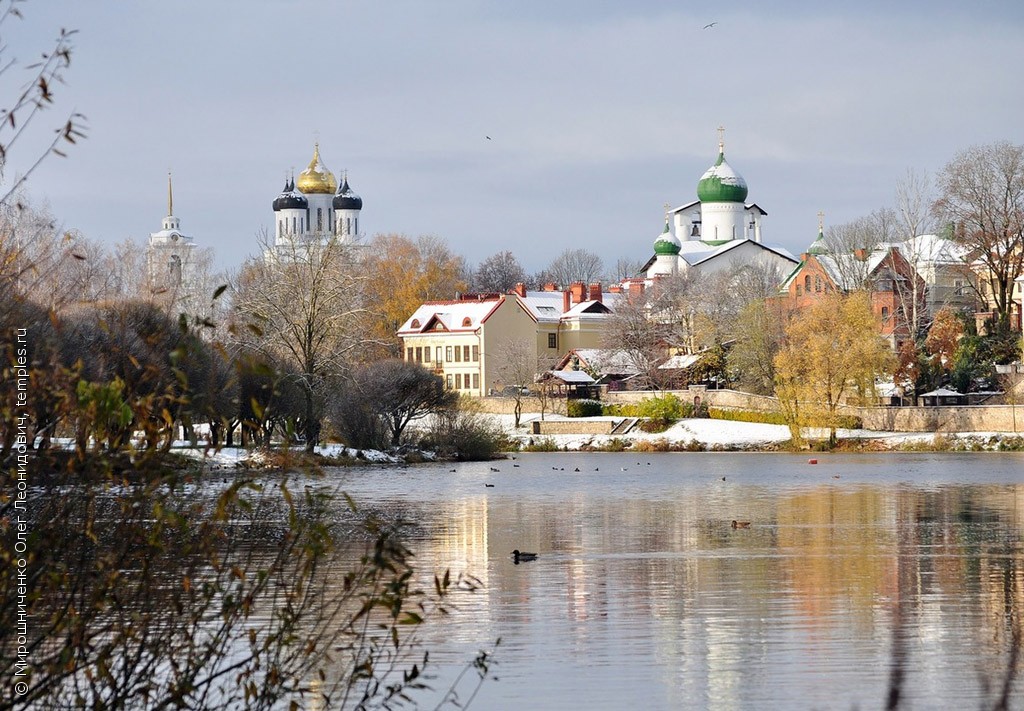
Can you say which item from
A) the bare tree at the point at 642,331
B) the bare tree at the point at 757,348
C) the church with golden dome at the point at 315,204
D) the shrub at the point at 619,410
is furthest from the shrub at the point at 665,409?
the church with golden dome at the point at 315,204

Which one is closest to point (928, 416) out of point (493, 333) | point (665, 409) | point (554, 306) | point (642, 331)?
point (665, 409)

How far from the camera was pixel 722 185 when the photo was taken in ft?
319

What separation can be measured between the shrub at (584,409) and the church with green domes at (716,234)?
1623 cm

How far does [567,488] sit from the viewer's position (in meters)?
36.0

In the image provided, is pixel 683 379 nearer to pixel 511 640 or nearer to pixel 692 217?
pixel 692 217

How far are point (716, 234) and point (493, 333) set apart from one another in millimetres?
22158

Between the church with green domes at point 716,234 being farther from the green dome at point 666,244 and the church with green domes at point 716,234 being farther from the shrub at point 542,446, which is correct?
the shrub at point 542,446

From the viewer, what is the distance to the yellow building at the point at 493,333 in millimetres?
81312

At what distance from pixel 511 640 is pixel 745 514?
14765 millimetres

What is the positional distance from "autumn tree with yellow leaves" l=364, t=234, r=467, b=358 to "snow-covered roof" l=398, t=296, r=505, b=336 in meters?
2.93

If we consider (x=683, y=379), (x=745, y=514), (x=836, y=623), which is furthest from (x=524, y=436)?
(x=836, y=623)

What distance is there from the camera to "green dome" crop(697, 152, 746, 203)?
97188mm

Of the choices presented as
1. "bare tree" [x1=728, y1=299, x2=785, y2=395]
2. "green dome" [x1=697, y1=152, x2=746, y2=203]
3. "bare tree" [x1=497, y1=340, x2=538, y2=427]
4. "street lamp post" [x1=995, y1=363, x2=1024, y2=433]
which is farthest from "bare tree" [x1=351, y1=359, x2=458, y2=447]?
"green dome" [x1=697, y1=152, x2=746, y2=203]

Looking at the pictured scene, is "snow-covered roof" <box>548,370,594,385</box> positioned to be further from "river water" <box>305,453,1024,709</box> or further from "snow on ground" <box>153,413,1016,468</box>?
"river water" <box>305,453,1024,709</box>
